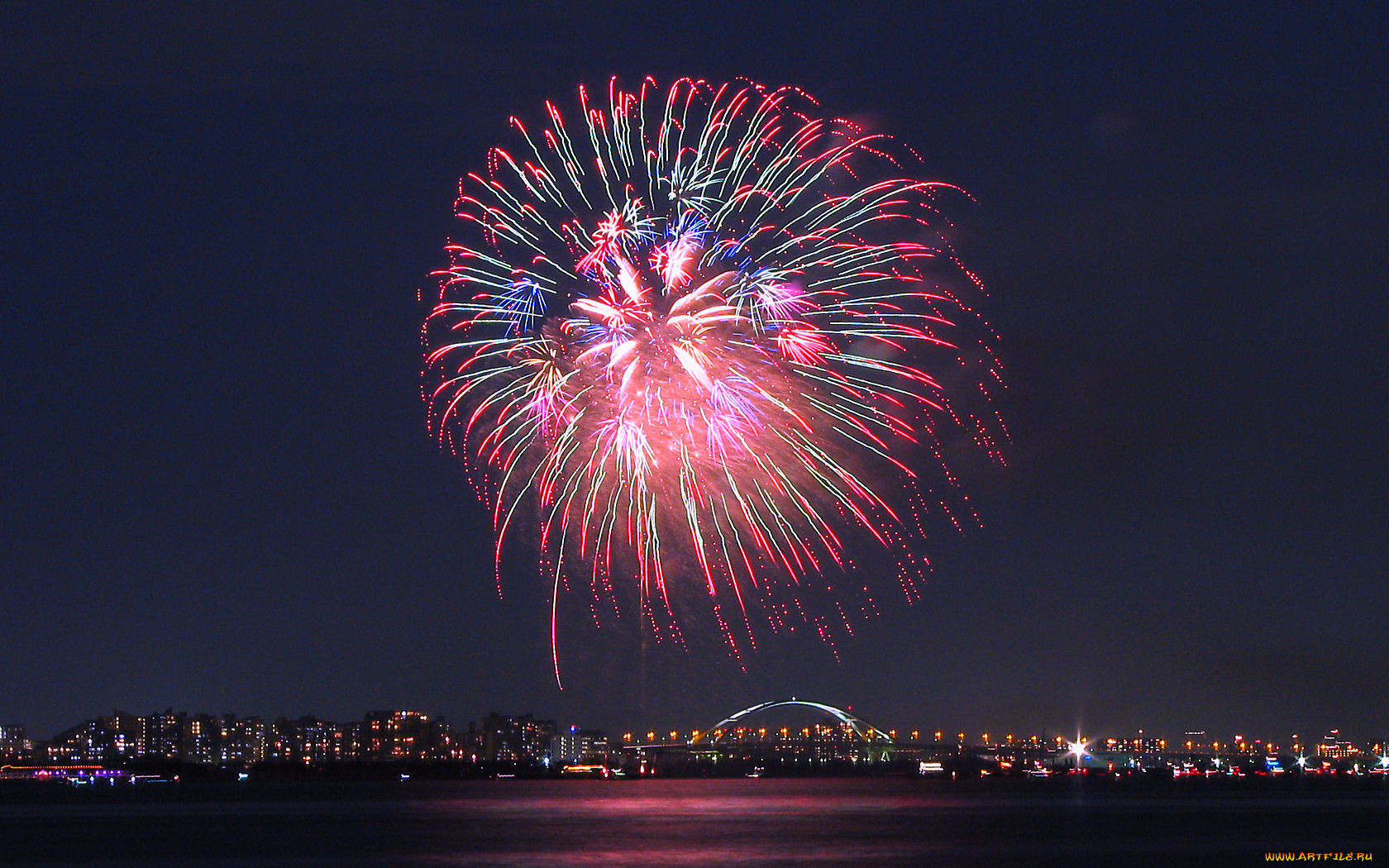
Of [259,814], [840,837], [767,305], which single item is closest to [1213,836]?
[840,837]

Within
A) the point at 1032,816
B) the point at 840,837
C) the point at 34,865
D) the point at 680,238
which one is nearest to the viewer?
the point at 680,238

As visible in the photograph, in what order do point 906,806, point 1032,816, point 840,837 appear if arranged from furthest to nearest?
point 906,806 < point 1032,816 < point 840,837

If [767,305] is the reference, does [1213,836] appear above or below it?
below

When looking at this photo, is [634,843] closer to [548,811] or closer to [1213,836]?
[1213,836]

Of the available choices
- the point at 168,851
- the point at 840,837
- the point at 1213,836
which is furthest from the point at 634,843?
the point at 1213,836

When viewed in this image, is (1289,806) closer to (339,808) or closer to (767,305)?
(339,808)

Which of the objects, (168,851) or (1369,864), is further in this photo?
(168,851)

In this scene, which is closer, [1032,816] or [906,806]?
[1032,816]
